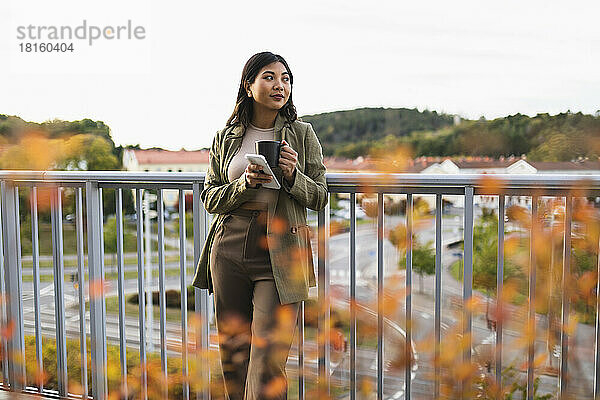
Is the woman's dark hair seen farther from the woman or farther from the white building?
the white building

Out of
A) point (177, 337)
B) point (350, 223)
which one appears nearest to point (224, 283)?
point (350, 223)

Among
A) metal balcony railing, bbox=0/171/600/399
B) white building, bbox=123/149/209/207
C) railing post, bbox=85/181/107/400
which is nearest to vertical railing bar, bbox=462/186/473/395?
metal balcony railing, bbox=0/171/600/399

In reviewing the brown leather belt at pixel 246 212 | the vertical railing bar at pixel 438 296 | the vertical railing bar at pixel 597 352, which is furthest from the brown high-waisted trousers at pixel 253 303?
the vertical railing bar at pixel 597 352

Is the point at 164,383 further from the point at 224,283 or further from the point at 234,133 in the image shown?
the point at 234,133

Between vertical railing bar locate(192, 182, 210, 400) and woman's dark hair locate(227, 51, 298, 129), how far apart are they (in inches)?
17.4

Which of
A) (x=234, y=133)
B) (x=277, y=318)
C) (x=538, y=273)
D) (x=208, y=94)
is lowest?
(x=277, y=318)

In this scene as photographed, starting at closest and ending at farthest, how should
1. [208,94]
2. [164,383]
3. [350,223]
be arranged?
[350,223] < [164,383] < [208,94]

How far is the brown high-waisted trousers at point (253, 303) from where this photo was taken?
7.03ft

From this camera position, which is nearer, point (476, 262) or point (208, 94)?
point (476, 262)

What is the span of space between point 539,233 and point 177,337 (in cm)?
163

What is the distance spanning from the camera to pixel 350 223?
2.35 m

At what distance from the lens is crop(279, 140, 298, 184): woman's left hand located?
203 cm

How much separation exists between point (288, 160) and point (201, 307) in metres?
0.91

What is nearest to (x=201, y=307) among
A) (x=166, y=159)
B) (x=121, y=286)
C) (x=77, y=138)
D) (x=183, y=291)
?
(x=183, y=291)
